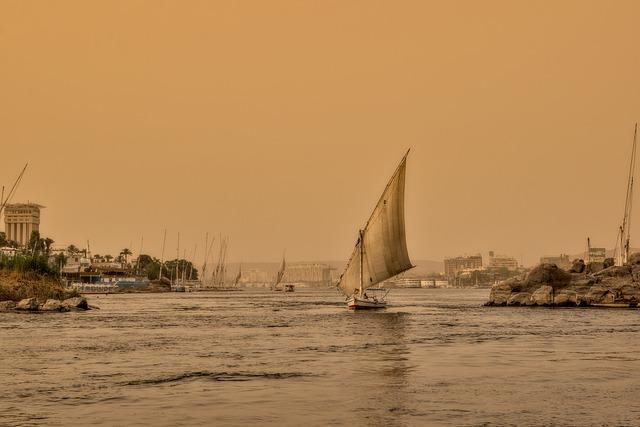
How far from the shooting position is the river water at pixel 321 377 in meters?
29.3

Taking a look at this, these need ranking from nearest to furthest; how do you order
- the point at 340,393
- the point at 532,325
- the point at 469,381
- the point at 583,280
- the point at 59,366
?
1. the point at 340,393
2. the point at 469,381
3. the point at 59,366
4. the point at 532,325
5. the point at 583,280

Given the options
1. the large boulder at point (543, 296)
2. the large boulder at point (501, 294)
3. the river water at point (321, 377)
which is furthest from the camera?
the large boulder at point (501, 294)

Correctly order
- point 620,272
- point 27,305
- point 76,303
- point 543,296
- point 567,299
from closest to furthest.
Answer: point 27,305 → point 76,303 → point 620,272 → point 567,299 → point 543,296

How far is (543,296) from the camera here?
132375 mm

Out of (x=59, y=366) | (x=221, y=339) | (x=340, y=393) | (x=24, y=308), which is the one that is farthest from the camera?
(x=24, y=308)

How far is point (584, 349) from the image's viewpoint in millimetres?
54875

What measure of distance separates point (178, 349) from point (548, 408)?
3005cm

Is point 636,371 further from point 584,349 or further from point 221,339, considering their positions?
point 221,339

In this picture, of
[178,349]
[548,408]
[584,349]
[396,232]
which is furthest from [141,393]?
[396,232]

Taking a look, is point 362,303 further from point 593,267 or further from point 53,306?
point 593,267

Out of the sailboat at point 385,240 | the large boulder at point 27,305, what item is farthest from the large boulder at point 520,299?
the large boulder at point 27,305

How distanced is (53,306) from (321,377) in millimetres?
77522

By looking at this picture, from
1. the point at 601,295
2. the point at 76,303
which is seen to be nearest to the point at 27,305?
the point at 76,303

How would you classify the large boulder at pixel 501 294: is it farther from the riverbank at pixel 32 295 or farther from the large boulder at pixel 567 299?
the riverbank at pixel 32 295
